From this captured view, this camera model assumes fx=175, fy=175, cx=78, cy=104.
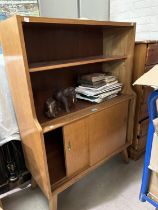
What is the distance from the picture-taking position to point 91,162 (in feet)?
4.45

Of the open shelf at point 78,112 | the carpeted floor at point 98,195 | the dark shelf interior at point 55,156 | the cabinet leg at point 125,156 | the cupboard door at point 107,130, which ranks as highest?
the open shelf at point 78,112

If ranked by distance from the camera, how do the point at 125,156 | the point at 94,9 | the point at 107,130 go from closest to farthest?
the point at 107,130
the point at 125,156
the point at 94,9

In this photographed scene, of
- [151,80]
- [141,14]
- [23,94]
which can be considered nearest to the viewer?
[151,80]

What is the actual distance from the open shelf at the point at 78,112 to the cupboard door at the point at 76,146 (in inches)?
1.6

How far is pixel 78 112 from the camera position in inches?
47.3

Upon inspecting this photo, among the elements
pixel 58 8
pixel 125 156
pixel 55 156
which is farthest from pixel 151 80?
pixel 58 8

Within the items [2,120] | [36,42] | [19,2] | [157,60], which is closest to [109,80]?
[157,60]

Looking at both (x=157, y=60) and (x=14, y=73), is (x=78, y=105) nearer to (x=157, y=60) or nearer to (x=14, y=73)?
(x=14, y=73)

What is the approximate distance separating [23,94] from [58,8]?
1.18m

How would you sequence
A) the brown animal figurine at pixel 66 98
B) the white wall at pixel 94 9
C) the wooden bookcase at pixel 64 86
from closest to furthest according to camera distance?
the wooden bookcase at pixel 64 86
the brown animal figurine at pixel 66 98
the white wall at pixel 94 9

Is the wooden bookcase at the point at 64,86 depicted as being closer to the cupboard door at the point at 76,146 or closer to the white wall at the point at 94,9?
the cupboard door at the point at 76,146

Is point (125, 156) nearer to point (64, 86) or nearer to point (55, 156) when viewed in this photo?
point (55, 156)

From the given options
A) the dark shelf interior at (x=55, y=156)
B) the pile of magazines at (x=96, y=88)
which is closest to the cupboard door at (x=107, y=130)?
the pile of magazines at (x=96, y=88)

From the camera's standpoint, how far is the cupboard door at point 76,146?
3.71 feet
